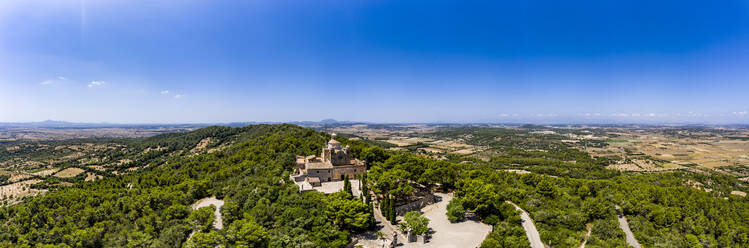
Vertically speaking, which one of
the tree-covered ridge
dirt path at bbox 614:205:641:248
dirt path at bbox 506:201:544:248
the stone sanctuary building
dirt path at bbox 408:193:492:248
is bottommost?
dirt path at bbox 614:205:641:248

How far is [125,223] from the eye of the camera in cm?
3897

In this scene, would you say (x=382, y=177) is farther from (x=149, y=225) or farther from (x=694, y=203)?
(x=694, y=203)

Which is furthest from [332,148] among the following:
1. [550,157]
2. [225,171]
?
[550,157]

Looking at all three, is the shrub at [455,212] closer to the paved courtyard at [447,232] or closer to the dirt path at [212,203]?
the paved courtyard at [447,232]

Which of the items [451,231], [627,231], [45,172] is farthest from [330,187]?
[45,172]

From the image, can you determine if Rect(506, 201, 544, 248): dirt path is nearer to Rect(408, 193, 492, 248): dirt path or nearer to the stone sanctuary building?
Rect(408, 193, 492, 248): dirt path

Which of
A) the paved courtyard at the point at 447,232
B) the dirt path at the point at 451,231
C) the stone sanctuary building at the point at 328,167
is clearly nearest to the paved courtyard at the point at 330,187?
the stone sanctuary building at the point at 328,167

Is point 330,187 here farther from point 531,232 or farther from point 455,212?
point 531,232

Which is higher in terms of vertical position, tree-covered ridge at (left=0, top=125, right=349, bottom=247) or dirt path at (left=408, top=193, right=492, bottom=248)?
tree-covered ridge at (left=0, top=125, right=349, bottom=247)

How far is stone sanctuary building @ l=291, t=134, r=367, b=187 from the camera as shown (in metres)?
49.6

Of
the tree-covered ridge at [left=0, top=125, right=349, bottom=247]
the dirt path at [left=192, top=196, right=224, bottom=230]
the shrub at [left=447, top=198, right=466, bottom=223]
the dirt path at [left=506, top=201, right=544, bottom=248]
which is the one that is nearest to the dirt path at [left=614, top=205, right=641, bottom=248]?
the dirt path at [left=506, top=201, right=544, bottom=248]

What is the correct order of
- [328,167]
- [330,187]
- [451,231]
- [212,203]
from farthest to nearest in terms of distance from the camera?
[328,167]
[212,203]
[330,187]
[451,231]

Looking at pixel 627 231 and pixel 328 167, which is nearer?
pixel 627 231

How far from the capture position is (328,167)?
50344 millimetres
